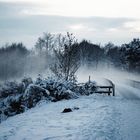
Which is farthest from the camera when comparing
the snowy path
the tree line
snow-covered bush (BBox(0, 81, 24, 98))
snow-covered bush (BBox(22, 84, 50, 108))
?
the tree line

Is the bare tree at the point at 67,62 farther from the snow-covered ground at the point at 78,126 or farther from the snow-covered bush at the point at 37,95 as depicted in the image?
the snow-covered ground at the point at 78,126

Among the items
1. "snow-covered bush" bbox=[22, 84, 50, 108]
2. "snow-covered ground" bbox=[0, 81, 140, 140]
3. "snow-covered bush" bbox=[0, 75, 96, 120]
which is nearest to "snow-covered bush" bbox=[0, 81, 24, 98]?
"snow-covered bush" bbox=[0, 75, 96, 120]

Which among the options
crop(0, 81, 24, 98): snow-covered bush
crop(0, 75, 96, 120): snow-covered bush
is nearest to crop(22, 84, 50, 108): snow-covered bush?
crop(0, 75, 96, 120): snow-covered bush

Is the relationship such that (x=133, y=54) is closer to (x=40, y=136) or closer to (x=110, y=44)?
(x=40, y=136)

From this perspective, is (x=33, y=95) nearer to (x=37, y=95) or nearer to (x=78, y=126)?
(x=37, y=95)

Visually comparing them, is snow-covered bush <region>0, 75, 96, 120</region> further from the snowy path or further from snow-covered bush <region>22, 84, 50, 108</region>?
the snowy path

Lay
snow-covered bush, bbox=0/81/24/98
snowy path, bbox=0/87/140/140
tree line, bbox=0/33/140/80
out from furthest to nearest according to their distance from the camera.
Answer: tree line, bbox=0/33/140/80 < snow-covered bush, bbox=0/81/24/98 < snowy path, bbox=0/87/140/140

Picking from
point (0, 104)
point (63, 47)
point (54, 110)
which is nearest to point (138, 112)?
point (54, 110)

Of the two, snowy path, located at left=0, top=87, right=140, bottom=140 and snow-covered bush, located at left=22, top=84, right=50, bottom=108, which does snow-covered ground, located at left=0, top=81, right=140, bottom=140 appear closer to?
snowy path, located at left=0, top=87, right=140, bottom=140

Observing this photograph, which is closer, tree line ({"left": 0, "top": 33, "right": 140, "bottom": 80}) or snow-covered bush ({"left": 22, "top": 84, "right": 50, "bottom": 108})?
snow-covered bush ({"left": 22, "top": 84, "right": 50, "bottom": 108})

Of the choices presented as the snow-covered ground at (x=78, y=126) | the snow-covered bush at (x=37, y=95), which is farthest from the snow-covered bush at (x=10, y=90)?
the snow-covered ground at (x=78, y=126)

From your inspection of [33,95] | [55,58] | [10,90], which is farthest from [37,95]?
[55,58]

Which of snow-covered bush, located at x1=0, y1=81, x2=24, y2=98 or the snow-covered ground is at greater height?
the snow-covered ground

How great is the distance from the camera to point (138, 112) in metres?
14.3
